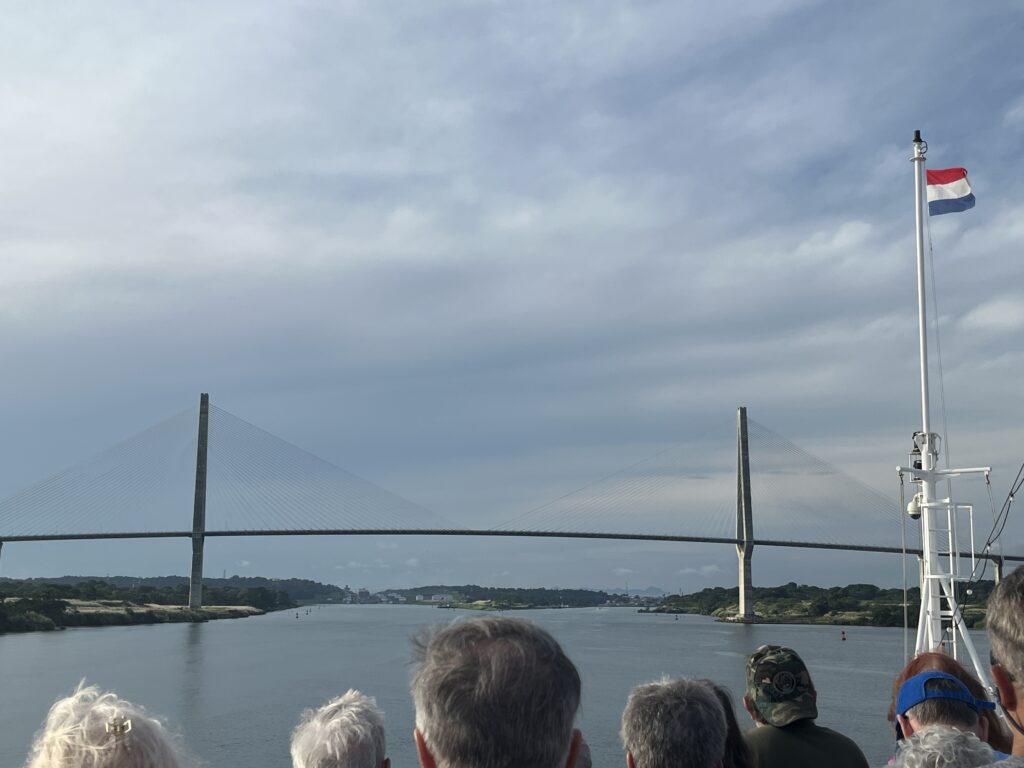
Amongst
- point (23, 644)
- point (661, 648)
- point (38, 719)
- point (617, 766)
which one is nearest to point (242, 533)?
point (23, 644)

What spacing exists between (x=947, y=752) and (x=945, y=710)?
648 millimetres

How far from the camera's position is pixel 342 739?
2164 millimetres

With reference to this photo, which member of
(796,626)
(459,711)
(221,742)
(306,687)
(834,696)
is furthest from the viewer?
(796,626)

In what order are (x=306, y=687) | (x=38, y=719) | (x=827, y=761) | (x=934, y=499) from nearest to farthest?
(x=827, y=761) → (x=934, y=499) → (x=38, y=719) → (x=306, y=687)

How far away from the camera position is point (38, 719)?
18047 mm

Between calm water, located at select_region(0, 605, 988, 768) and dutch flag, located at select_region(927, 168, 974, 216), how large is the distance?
5.15 m

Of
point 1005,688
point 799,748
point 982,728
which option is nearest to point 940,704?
point 982,728

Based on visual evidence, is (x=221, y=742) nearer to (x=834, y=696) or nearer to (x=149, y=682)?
(x=149, y=682)

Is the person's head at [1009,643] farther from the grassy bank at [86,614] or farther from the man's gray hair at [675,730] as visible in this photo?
the grassy bank at [86,614]

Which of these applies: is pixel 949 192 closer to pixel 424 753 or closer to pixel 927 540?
pixel 927 540

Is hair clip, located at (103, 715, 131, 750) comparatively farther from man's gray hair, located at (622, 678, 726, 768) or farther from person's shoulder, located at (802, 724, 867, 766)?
person's shoulder, located at (802, 724, 867, 766)

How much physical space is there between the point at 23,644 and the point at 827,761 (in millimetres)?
39140

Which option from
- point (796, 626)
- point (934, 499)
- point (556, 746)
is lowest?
point (796, 626)

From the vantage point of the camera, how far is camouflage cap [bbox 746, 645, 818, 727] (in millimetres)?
2727
